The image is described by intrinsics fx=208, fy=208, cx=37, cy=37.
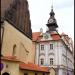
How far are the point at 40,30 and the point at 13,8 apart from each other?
82.7 feet

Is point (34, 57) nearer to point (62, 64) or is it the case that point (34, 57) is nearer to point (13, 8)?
point (62, 64)

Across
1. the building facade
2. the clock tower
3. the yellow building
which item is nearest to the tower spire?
the clock tower

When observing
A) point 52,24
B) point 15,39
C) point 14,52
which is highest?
point 52,24

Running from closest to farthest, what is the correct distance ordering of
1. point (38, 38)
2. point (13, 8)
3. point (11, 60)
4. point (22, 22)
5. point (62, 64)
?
point (11, 60) < point (13, 8) < point (22, 22) < point (62, 64) < point (38, 38)

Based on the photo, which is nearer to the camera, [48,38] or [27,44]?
[27,44]

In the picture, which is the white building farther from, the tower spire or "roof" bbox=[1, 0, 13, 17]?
"roof" bbox=[1, 0, 13, 17]

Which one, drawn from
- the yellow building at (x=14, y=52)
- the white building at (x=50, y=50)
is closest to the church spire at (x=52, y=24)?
the white building at (x=50, y=50)

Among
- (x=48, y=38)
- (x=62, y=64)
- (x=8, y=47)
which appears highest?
(x=48, y=38)

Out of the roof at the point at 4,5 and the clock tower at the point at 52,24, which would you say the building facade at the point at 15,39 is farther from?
the clock tower at the point at 52,24

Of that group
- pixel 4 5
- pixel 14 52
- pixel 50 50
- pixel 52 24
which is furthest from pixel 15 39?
pixel 52 24

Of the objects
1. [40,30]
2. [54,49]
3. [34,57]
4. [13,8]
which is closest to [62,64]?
[54,49]

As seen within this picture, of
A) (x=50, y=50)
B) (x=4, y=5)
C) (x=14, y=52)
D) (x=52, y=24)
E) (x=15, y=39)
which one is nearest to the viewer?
(x=4, y=5)

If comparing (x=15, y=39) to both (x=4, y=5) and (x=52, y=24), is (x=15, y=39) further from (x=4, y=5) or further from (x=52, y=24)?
(x=52, y=24)

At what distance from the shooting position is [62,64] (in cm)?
4306
